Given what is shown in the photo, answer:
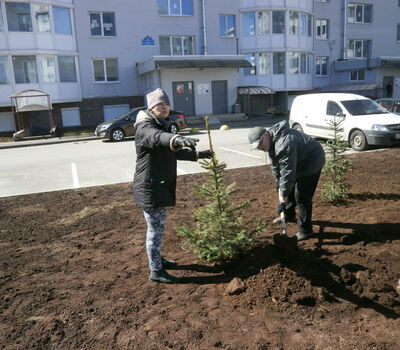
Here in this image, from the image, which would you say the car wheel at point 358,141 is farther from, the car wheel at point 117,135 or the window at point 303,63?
the window at point 303,63

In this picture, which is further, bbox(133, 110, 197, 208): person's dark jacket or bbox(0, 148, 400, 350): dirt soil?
bbox(133, 110, 197, 208): person's dark jacket

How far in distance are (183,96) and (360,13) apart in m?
20.9

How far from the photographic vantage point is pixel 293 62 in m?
31.1

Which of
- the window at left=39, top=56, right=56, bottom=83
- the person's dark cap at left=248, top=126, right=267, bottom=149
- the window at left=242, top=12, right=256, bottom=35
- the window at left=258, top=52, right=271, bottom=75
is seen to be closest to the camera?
the person's dark cap at left=248, top=126, right=267, bottom=149

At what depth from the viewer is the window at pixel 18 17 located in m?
23.3

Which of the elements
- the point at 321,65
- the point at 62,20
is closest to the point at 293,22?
the point at 321,65

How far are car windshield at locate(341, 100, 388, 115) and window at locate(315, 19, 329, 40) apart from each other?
2410 cm

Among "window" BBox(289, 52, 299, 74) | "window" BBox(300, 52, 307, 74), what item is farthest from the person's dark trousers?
"window" BBox(300, 52, 307, 74)

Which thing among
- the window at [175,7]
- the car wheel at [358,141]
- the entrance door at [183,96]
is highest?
the window at [175,7]

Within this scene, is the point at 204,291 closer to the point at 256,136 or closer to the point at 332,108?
the point at 256,136

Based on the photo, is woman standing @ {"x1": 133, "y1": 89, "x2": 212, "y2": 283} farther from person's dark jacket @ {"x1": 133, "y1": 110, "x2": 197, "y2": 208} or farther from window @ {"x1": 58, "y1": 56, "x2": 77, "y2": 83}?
window @ {"x1": 58, "y1": 56, "x2": 77, "y2": 83}

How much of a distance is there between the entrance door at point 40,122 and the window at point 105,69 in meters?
4.37

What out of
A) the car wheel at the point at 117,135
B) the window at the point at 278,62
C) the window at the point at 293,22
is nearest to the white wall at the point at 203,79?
the window at the point at 278,62

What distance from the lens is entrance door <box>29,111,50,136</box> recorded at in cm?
2525
